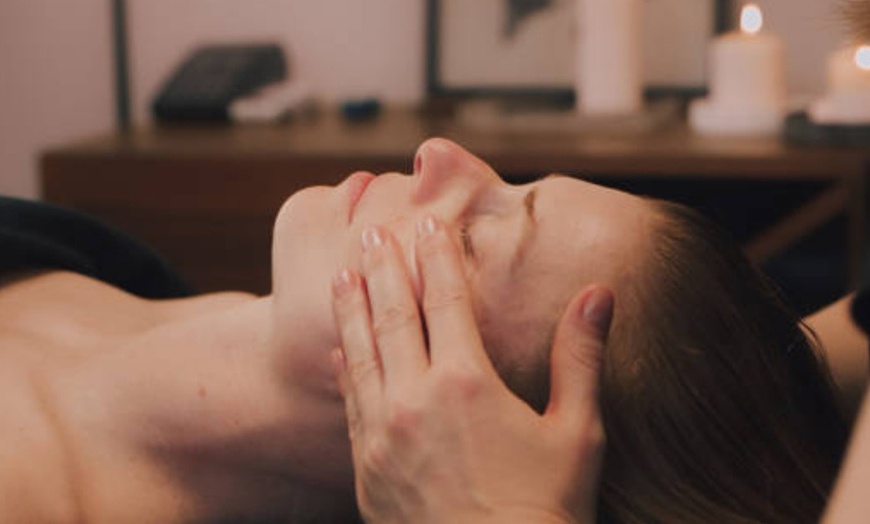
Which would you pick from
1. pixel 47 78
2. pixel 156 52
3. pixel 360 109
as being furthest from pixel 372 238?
pixel 47 78

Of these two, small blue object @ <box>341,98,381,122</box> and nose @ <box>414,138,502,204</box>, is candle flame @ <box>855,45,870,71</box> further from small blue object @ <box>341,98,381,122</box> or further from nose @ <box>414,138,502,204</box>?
nose @ <box>414,138,502,204</box>

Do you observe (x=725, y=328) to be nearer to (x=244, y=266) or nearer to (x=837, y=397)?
(x=837, y=397)

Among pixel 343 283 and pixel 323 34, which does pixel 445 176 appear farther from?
pixel 323 34

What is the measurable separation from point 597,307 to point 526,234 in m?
0.13

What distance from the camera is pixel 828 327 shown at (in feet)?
4.37

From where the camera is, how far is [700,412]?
1.07 metres

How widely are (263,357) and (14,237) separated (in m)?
0.36

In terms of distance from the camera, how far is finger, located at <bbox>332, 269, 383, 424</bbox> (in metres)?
1.02

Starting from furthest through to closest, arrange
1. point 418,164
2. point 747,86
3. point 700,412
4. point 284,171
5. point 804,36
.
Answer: point 804,36 → point 747,86 → point 284,171 → point 418,164 → point 700,412

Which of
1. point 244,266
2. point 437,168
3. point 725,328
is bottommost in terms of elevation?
point 244,266

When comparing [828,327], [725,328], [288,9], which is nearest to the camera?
[725,328]

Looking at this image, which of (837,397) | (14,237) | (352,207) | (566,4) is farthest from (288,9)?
(837,397)

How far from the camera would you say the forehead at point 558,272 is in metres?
1.10

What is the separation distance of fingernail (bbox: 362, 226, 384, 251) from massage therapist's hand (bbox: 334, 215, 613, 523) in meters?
0.02
